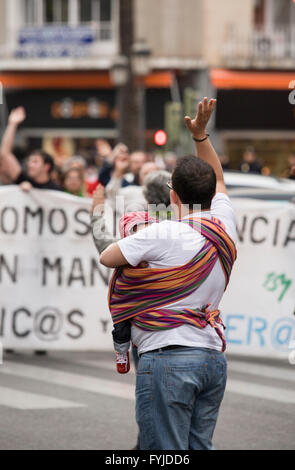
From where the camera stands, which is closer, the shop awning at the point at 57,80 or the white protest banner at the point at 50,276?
the white protest banner at the point at 50,276

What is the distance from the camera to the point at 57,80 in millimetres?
29359

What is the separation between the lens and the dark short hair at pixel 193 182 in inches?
149

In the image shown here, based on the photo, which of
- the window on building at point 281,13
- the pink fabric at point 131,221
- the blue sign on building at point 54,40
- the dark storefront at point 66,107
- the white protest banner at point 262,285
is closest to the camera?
the pink fabric at point 131,221

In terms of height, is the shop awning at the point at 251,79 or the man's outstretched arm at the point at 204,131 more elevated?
the man's outstretched arm at the point at 204,131

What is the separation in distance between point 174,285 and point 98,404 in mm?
3131

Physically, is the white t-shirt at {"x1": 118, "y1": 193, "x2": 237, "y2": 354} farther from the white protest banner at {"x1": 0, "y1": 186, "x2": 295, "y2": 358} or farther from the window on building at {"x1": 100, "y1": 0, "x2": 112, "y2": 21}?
the window on building at {"x1": 100, "y1": 0, "x2": 112, "y2": 21}

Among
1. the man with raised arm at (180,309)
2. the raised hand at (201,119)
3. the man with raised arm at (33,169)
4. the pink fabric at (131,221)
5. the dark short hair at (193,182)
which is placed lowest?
the man with raised arm at (33,169)

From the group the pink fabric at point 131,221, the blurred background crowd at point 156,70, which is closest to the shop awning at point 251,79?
the blurred background crowd at point 156,70

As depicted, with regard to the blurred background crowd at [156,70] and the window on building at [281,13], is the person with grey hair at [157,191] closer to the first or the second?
the blurred background crowd at [156,70]

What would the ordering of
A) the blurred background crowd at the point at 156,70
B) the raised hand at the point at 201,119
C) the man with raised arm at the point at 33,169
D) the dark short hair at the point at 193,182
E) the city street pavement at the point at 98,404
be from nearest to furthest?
1. the dark short hair at the point at 193,182
2. the raised hand at the point at 201,119
3. the city street pavement at the point at 98,404
4. the man with raised arm at the point at 33,169
5. the blurred background crowd at the point at 156,70

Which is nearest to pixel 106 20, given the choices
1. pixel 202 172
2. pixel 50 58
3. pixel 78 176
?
pixel 50 58

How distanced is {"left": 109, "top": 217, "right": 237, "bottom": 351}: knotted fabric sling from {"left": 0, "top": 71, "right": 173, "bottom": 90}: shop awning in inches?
1005

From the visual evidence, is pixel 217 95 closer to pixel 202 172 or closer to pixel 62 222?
pixel 62 222

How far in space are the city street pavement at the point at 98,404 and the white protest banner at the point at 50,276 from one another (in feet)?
0.76
